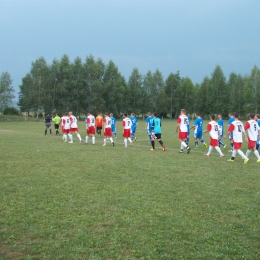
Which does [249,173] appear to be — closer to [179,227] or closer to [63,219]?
[179,227]

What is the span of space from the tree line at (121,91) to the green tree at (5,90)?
369cm

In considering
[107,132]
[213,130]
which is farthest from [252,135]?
[107,132]

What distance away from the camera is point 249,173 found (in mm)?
10219

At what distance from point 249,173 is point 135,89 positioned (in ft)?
233

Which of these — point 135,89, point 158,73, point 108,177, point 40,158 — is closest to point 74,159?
point 40,158

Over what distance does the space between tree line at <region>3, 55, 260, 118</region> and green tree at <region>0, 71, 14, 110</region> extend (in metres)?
3.69

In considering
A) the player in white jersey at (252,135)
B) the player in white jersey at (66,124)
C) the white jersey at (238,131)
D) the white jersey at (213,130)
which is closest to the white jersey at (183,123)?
the white jersey at (213,130)

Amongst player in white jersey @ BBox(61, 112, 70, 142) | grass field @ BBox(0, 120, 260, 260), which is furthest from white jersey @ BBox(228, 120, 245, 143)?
player in white jersey @ BBox(61, 112, 70, 142)

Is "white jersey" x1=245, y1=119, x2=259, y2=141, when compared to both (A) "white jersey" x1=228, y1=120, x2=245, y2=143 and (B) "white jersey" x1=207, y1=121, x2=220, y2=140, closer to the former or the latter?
(A) "white jersey" x1=228, y1=120, x2=245, y2=143

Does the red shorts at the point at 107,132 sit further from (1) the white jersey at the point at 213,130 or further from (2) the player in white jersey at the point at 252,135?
(2) the player in white jersey at the point at 252,135

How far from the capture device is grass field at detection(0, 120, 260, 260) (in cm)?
455

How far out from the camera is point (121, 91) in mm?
77312

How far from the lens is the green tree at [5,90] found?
72.8 m

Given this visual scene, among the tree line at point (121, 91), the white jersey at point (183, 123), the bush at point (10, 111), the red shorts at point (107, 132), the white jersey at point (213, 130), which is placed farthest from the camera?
the bush at point (10, 111)
